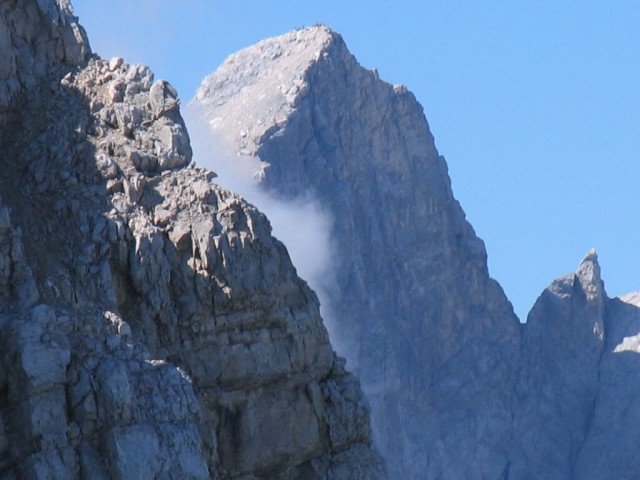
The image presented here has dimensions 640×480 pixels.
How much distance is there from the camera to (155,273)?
61344 millimetres

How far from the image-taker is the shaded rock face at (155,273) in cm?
5806

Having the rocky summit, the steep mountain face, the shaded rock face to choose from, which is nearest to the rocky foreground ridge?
the steep mountain face

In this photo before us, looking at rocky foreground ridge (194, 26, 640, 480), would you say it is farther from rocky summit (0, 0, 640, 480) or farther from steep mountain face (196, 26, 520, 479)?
rocky summit (0, 0, 640, 480)

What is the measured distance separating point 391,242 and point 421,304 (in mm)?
3388

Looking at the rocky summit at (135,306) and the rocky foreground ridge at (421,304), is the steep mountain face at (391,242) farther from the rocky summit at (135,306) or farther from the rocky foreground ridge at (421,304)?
the rocky summit at (135,306)

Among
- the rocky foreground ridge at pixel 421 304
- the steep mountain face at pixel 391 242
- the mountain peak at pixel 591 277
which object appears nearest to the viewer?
the steep mountain face at pixel 391 242

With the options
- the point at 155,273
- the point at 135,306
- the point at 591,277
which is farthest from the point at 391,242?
the point at 135,306

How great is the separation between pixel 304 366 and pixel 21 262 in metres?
7.07

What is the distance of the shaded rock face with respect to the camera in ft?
190

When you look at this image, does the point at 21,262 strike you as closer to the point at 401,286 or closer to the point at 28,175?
the point at 28,175

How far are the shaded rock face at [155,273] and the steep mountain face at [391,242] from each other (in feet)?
273

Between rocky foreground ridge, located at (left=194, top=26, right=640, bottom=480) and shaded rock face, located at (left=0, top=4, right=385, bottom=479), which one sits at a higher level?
rocky foreground ridge, located at (left=194, top=26, right=640, bottom=480)

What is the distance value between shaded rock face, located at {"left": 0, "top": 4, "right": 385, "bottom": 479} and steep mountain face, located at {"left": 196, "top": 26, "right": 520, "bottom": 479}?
83181mm

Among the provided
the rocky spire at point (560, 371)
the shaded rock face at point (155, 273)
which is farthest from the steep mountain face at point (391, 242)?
the shaded rock face at point (155, 273)
